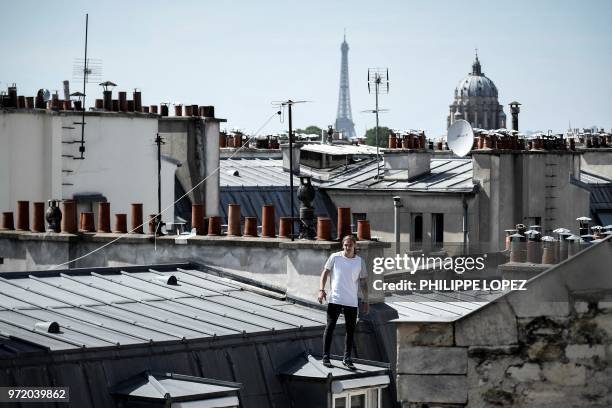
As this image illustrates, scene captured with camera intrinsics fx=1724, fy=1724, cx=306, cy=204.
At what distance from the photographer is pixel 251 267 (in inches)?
1140

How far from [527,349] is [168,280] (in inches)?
565

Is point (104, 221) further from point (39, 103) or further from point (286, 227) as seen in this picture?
point (39, 103)

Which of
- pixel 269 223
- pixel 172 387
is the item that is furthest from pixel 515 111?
pixel 172 387

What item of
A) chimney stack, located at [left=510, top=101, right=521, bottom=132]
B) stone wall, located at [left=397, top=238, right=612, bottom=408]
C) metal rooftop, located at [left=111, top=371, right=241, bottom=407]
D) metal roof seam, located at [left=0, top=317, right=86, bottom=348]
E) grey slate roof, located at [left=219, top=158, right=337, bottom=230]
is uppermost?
chimney stack, located at [left=510, top=101, right=521, bottom=132]

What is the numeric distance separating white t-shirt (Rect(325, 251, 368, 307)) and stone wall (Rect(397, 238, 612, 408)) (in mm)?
7412

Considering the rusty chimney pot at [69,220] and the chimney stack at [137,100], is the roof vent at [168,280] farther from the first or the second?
the chimney stack at [137,100]

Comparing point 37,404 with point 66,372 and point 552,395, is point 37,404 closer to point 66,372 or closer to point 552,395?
point 66,372

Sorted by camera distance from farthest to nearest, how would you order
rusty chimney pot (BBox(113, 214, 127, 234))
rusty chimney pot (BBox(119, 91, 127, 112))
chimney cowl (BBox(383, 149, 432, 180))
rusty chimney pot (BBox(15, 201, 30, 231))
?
chimney cowl (BBox(383, 149, 432, 180)) → rusty chimney pot (BBox(119, 91, 127, 112)) → rusty chimney pot (BBox(15, 201, 30, 231)) → rusty chimney pot (BBox(113, 214, 127, 234))

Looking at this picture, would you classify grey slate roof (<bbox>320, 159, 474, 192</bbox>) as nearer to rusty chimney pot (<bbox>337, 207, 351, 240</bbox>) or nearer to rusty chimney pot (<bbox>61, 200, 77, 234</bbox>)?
rusty chimney pot (<bbox>61, 200, 77, 234</bbox>)

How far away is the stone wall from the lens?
547 inches

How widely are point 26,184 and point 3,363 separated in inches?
1050

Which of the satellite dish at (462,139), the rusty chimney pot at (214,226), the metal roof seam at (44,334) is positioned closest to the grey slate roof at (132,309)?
the metal roof seam at (44,334)

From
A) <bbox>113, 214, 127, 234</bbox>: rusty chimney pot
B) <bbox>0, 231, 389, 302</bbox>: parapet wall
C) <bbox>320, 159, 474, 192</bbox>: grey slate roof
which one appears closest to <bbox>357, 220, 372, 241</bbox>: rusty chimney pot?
<bbox>0, 231, 389, 302</bbox>: parapet wall

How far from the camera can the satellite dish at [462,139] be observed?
58.9 metres
